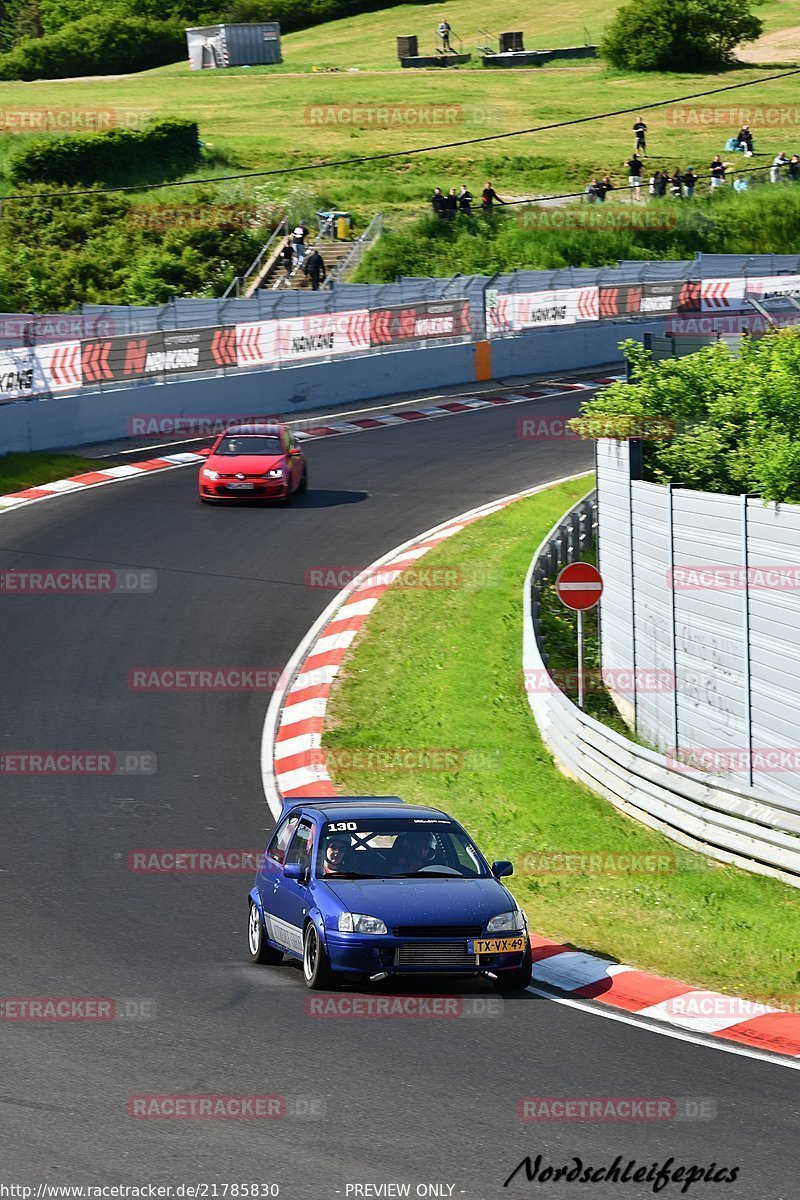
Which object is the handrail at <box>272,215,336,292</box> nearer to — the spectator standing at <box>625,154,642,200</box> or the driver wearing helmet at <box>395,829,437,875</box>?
the spectator standing at <box>625,154,642,200</box>

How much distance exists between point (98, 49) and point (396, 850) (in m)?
116

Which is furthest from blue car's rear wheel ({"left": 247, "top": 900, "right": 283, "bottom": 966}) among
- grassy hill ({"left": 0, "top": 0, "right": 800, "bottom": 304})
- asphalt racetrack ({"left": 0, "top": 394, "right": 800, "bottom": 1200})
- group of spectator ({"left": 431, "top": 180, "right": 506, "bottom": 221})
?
group of spectator ({"left": 431, "top": 180, "right": 506, "bottom": 221})

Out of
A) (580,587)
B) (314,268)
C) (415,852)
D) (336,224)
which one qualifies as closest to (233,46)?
(336,224)

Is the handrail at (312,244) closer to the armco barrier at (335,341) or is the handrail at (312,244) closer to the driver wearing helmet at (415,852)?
the armco barrier at (335,341)

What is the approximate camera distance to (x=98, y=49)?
118812 mm

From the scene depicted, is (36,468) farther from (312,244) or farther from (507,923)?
(312,244)

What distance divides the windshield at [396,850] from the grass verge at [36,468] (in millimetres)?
19255

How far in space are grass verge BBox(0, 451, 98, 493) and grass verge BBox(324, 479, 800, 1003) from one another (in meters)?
8.53

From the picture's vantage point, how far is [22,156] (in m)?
67.3

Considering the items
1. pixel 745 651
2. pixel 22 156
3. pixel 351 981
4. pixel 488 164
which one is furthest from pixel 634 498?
pixel 488 164

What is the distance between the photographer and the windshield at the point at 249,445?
30156 mm

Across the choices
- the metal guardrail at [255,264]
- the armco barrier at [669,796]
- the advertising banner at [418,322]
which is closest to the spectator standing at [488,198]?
the metal guardrail at [255,264]

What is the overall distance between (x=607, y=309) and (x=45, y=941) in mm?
36526

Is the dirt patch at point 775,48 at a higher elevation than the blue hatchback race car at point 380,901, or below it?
higher
